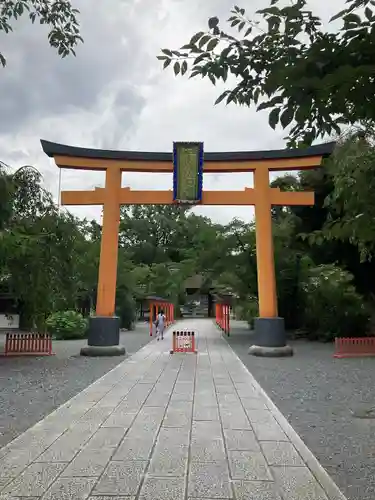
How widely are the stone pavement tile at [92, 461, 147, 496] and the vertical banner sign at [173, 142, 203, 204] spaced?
10.9 m

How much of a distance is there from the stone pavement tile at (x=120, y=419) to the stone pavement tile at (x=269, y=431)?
1.57m

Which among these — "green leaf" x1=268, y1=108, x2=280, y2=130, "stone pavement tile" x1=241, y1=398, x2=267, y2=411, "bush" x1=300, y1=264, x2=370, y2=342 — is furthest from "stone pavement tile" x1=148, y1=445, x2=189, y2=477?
"bush" x1=300, y1=264, x2=370, y2=342

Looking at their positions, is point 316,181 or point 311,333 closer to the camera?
point 316,181

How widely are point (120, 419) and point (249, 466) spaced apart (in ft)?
7.66

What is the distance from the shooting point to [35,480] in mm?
3703

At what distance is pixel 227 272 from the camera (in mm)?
20000

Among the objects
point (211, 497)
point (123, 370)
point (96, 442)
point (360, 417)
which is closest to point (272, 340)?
point (123, 370)

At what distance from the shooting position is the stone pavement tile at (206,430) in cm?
517

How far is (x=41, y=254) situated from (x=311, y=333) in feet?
42.9

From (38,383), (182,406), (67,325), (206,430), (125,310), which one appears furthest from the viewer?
(125,310)

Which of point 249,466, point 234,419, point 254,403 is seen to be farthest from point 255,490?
point 254,403

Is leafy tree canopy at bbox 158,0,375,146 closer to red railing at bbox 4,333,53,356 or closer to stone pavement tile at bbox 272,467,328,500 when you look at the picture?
stone pavement tile at bbox 272,467,328,500

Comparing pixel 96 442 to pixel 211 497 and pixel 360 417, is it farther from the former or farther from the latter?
pixel 360 417

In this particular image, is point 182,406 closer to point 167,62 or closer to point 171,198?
point 167,62
